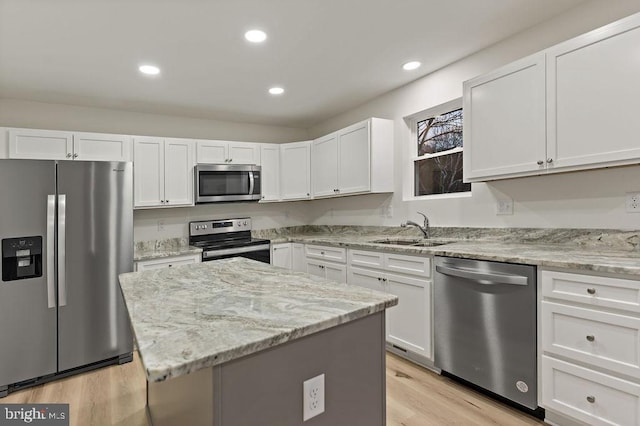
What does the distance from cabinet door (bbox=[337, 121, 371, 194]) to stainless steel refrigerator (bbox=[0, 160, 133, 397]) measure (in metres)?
2.09

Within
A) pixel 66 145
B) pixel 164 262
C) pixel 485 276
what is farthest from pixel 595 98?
pixel 66 145

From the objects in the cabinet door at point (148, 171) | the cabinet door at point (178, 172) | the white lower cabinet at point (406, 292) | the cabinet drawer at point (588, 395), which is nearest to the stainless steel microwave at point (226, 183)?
the cabinet door at point (178, 172)

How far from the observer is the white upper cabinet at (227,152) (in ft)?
12.8

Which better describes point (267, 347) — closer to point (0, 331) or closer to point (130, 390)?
point (130, 390)

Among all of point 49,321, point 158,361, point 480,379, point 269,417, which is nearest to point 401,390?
point 480,379

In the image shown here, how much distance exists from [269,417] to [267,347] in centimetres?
21

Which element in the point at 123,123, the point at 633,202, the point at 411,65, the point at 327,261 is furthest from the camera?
the point at 123,123

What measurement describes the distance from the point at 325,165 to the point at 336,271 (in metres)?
1.37

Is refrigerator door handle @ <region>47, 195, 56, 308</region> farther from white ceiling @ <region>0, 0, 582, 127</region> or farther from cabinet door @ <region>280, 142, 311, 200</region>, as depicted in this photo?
cabinet door @ <region>280, 142, 311, 200</region>

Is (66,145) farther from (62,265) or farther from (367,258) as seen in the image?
(367,258)

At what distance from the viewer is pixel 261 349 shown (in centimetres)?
88

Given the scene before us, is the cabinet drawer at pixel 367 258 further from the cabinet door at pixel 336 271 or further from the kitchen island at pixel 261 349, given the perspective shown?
the kitchen island at pixel 261 349

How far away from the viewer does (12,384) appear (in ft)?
8.05

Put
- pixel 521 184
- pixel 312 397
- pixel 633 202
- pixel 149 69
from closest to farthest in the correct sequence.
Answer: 1. pixel 312 397
2. pixel 633 202
3. pixel 521 184
4. pixel 149 69
